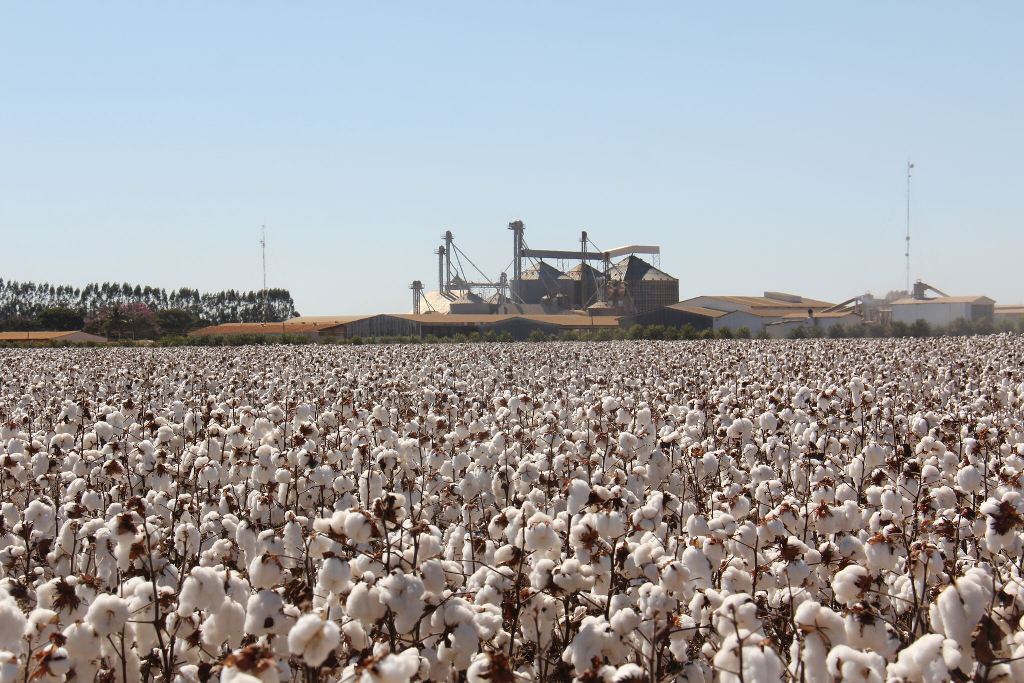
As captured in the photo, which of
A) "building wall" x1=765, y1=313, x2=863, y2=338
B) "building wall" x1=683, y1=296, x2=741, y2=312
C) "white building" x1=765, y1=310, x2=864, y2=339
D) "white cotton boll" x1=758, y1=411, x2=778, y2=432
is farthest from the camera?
"building wall" x1=683, y1=296, x2=741, y2=312

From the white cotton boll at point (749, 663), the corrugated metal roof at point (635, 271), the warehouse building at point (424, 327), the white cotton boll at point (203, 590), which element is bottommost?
the white cotton boll at point (749, 663)

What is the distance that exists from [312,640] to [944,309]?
109844 mm

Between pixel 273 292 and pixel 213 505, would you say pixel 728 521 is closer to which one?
pixel 213 505

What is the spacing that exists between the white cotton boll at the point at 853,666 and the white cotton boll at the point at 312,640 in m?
1.92

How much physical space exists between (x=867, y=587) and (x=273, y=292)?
179m

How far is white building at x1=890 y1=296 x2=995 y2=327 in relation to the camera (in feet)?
334

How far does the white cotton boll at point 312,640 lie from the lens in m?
3.70

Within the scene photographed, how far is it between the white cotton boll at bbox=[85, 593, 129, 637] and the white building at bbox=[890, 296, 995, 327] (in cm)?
10391

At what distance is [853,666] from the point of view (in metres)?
3.58

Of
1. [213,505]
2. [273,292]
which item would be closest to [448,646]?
[213,505]

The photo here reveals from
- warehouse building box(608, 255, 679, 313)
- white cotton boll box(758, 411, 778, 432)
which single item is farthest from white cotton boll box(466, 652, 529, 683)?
warehouse building box(608, 255, 679, 313)

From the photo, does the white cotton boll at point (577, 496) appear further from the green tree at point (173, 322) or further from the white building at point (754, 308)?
the green tree at point (173, 322)

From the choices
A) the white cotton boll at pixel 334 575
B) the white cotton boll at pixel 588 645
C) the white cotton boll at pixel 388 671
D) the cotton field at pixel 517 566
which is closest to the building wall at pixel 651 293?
the cotton field at pixel 517 566

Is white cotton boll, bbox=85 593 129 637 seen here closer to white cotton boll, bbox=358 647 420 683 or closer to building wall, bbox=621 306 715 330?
white cotton boll, bbox=358 647 420 683
